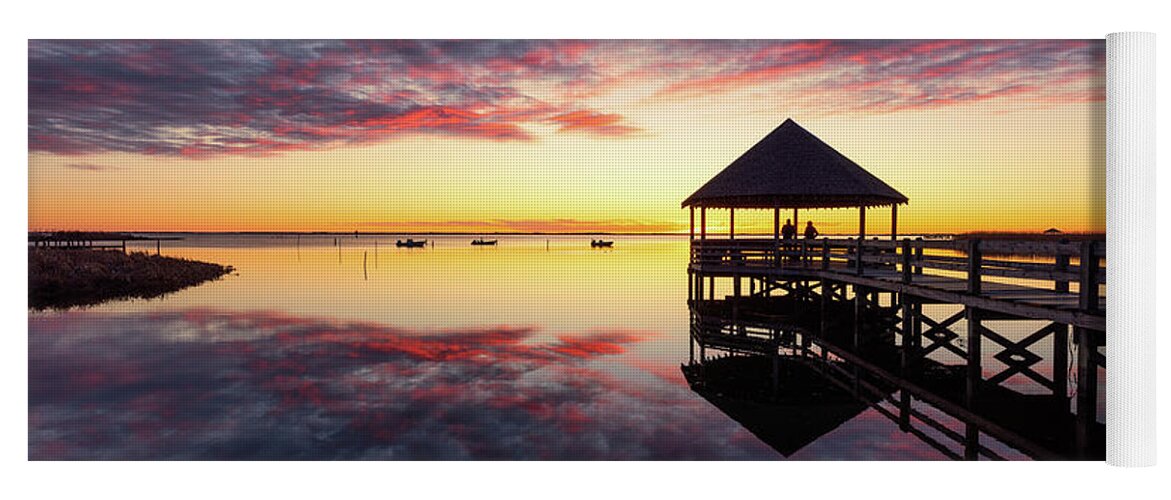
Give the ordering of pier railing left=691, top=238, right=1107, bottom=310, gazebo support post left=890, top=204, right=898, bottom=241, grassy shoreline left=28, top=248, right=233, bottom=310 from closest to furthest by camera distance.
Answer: pier railing left=691, top=238, right=1107, bottom=310 < gazebo support post left=890, top=204, right=898, bottom=241 < grassy shoreline left=28, top=248, right=233, bottom=310

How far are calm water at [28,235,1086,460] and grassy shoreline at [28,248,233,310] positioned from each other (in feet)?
5.58

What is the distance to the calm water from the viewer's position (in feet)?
24.6

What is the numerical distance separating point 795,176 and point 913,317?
398 cm

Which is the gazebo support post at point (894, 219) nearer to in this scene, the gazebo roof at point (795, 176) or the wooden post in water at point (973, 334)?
the gazebo roof at point (795, 176)

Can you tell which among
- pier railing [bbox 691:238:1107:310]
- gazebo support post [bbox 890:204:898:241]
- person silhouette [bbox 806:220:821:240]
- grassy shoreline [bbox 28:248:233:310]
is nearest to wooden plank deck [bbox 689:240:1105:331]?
pier railing [bbox 691:238:1107:310]

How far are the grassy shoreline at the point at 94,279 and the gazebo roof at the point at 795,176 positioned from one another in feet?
57.0

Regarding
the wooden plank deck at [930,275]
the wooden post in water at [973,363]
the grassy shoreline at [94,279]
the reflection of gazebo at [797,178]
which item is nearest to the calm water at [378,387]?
the wooden post in water at [973,363]

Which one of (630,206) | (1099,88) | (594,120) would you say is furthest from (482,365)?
(1099,88)

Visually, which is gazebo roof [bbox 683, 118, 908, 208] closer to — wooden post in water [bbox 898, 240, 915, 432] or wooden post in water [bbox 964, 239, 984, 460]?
wooden post in water [bbox 898, 240, 915, 432]

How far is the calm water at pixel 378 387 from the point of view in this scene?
24.6 ft

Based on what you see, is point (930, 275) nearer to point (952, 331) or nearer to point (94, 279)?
point (952, 331)
